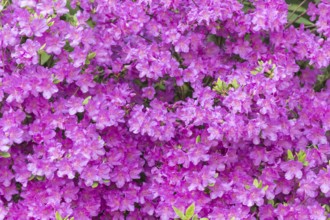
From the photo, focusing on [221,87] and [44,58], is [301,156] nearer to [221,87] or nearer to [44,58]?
[221,87]

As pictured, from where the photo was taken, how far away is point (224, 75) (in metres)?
2.87

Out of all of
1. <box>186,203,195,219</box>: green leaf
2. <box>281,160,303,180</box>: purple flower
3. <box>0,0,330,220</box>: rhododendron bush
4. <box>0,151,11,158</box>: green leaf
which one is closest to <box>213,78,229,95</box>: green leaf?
<box>0,0,330,220</box>: rhododendron bush

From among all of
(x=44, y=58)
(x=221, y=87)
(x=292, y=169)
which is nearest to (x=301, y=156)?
(x=292, y=169)

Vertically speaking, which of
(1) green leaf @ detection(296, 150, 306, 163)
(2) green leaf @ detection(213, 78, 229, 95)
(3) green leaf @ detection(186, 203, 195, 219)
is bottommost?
(3) green leaf @ detection(186, 203, 195, 219)

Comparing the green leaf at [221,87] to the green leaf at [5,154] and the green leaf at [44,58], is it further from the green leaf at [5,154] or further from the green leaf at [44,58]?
the green leaf at [5,154]

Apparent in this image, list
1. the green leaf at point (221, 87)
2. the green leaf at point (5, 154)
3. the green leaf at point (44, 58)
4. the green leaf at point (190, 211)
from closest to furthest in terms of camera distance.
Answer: the green leaf at point (190, 211)
the green leaf at point (5, 154)
the green leaf at point (221, 87)
the green leaf at point (44, 58)

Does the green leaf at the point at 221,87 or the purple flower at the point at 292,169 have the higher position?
the green leaf at the point at 221,87

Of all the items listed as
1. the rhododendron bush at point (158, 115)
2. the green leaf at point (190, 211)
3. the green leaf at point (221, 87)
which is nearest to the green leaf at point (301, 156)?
the rhododendron bush at point (158, 115)

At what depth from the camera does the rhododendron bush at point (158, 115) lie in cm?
259

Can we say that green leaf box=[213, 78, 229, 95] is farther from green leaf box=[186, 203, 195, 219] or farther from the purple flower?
green leaf box=[186, 203, 195, 219]

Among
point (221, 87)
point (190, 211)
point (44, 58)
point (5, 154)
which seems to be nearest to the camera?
point (190, 211)

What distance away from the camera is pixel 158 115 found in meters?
2.69

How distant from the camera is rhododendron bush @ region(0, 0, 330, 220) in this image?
2590 mm

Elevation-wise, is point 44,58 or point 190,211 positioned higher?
point 44,58
